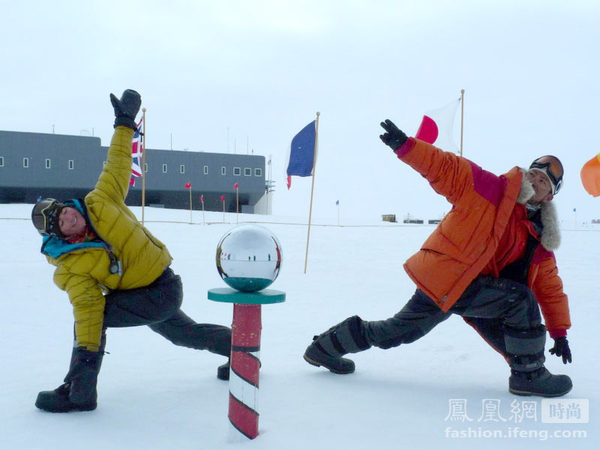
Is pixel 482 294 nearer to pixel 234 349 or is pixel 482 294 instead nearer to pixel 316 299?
pixel 234 349

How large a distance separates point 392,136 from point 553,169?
1.12 m

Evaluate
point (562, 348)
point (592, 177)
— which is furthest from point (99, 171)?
point (562, 348)

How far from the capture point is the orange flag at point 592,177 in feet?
20.8

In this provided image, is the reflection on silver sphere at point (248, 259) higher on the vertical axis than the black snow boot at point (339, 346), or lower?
higher

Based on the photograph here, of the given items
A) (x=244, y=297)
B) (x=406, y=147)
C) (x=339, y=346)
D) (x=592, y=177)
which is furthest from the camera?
(x=592, y=177)

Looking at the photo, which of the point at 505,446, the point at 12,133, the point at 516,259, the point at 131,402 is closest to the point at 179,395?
the point at 131,402

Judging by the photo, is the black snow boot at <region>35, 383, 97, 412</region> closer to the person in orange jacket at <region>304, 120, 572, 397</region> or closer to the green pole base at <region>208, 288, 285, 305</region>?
the green pole base at <region>208, 288, 285, 305</region>

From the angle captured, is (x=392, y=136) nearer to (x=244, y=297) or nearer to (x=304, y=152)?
(x=244, y=297)

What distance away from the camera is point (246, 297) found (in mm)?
2238

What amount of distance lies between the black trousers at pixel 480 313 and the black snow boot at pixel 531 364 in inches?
2.1

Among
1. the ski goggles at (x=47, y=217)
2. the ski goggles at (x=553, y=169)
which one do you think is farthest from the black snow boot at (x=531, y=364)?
the ski goggles at (x=47, y=217)

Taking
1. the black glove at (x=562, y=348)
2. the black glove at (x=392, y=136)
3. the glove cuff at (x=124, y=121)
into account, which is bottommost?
the black glove at (x=562, y=348)

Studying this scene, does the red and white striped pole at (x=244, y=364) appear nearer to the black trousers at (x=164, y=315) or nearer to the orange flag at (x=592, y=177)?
the black trousers at (x=164, y=315)

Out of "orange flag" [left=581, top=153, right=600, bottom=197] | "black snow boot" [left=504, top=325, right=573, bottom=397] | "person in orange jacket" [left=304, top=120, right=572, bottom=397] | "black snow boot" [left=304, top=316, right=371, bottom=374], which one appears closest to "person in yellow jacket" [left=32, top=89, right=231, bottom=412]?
"black snow boot" [left=304, top=316, right=371, bottom=374]
